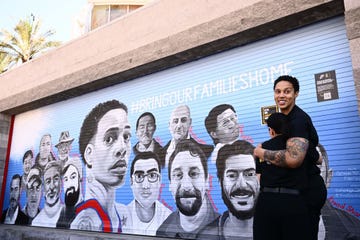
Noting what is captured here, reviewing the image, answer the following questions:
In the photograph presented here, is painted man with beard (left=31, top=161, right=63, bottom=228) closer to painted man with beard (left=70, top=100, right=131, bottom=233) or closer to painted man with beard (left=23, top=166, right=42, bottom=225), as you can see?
painted man with beard (left=23, top=166, right=42, bottom=225)

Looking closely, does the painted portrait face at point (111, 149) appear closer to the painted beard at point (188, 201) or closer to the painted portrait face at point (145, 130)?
the painted portrait face at point (145, 130)

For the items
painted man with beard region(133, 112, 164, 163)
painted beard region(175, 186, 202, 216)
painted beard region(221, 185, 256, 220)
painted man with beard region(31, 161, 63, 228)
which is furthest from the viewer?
painted man with beard region(31, 161, 63, 228)

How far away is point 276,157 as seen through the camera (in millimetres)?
2176

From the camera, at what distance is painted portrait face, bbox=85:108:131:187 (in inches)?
275

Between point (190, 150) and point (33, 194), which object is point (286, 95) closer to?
point (190, 150)

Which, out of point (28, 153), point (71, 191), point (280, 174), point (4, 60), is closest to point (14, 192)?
point (28, 153)

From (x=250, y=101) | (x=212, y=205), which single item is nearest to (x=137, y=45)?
(x=250, y=101)

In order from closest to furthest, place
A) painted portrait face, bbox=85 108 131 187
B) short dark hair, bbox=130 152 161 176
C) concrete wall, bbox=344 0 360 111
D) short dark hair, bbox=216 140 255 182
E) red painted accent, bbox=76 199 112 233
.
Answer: concrete wall, bbox=344 0 360 111 < short dark hair, bbox=216 140 255 182 < short dark hair, bbox=130 152 161 176 < red painted accent, bbox=76 199 112 233 < painted portrait face, bbox=85 108 131 187

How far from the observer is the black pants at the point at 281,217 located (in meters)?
2.04

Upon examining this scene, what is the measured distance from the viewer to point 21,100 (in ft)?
30.1

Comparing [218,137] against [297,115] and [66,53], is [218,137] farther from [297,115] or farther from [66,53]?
[66,53]

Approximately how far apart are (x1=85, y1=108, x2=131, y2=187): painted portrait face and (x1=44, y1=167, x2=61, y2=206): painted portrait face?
123 cm

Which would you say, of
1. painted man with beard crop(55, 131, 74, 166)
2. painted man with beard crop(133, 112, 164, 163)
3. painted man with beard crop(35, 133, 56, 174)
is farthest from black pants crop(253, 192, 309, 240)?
painted man with beard crop(35, 133, 56, 174)

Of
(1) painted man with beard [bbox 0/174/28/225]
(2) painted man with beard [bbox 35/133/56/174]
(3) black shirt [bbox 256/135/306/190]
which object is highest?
(2) painted man with beard [bbox 35/133/56/174]
